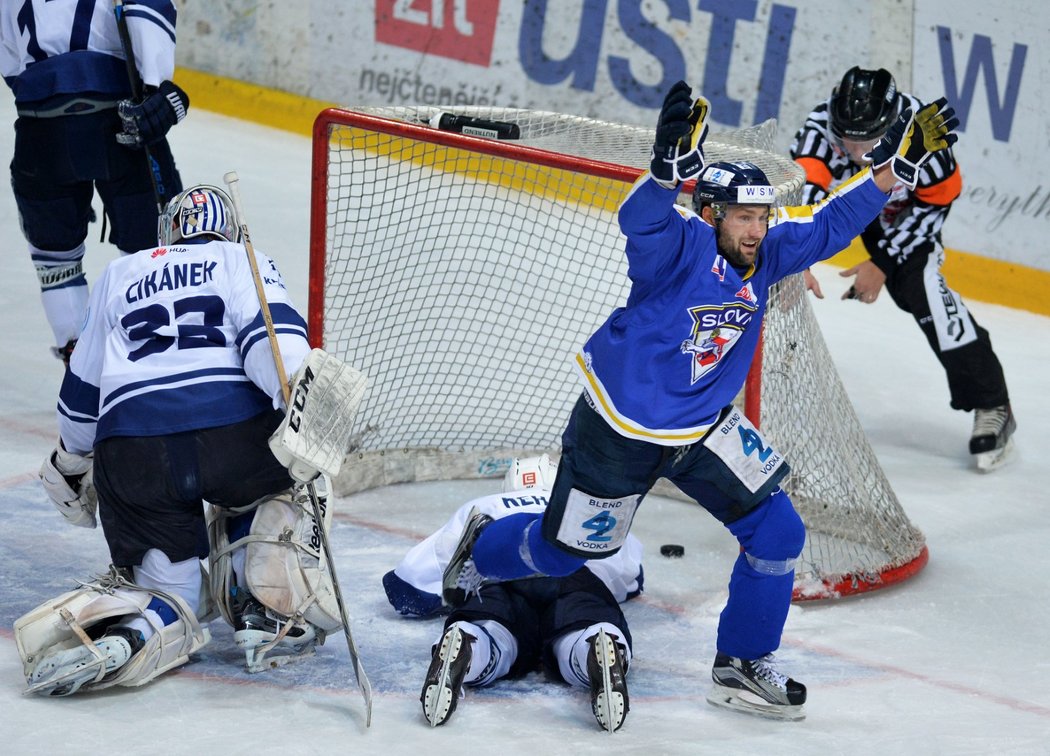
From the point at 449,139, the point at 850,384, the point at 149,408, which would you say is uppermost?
the point at 449,139

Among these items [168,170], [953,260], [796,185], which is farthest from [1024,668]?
[953,260]

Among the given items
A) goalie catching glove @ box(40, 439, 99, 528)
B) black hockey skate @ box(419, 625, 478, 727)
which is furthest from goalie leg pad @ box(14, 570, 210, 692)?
black hockey skate @ box(419, 625, 478, 727)

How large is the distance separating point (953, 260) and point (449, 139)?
3.37 meters

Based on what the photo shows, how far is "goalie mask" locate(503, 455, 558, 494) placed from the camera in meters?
3.75

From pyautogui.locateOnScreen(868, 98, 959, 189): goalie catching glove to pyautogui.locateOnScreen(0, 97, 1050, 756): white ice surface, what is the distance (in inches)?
46.2

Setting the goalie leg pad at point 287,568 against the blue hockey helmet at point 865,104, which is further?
the blue hockey helmet at point 865,104

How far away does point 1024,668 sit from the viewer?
3.69 meters

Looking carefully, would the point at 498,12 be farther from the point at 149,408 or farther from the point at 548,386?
the point at 149,408

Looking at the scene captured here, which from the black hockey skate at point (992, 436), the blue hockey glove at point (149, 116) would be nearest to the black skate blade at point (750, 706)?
the black hockey skate at point (992, 436)

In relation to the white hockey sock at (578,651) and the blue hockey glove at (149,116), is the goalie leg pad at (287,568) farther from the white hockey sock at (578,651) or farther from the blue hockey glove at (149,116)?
the blue hockey glove at (149,116)

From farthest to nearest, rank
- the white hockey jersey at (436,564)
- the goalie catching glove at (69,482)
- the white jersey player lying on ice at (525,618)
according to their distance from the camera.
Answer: the white hockey jersey at (436,564) → the goalie catching glove at (69,482) → the white jersey player lying on ice at (525,618)

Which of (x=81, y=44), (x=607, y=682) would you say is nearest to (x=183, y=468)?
(x=607, y=682)

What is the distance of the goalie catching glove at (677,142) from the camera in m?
2.81

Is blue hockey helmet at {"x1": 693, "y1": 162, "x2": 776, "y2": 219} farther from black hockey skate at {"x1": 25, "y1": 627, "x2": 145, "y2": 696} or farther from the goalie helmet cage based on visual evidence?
black hockey skate at {"x1": 25, "y1": 627, "x2": 145, "y2": 696}
